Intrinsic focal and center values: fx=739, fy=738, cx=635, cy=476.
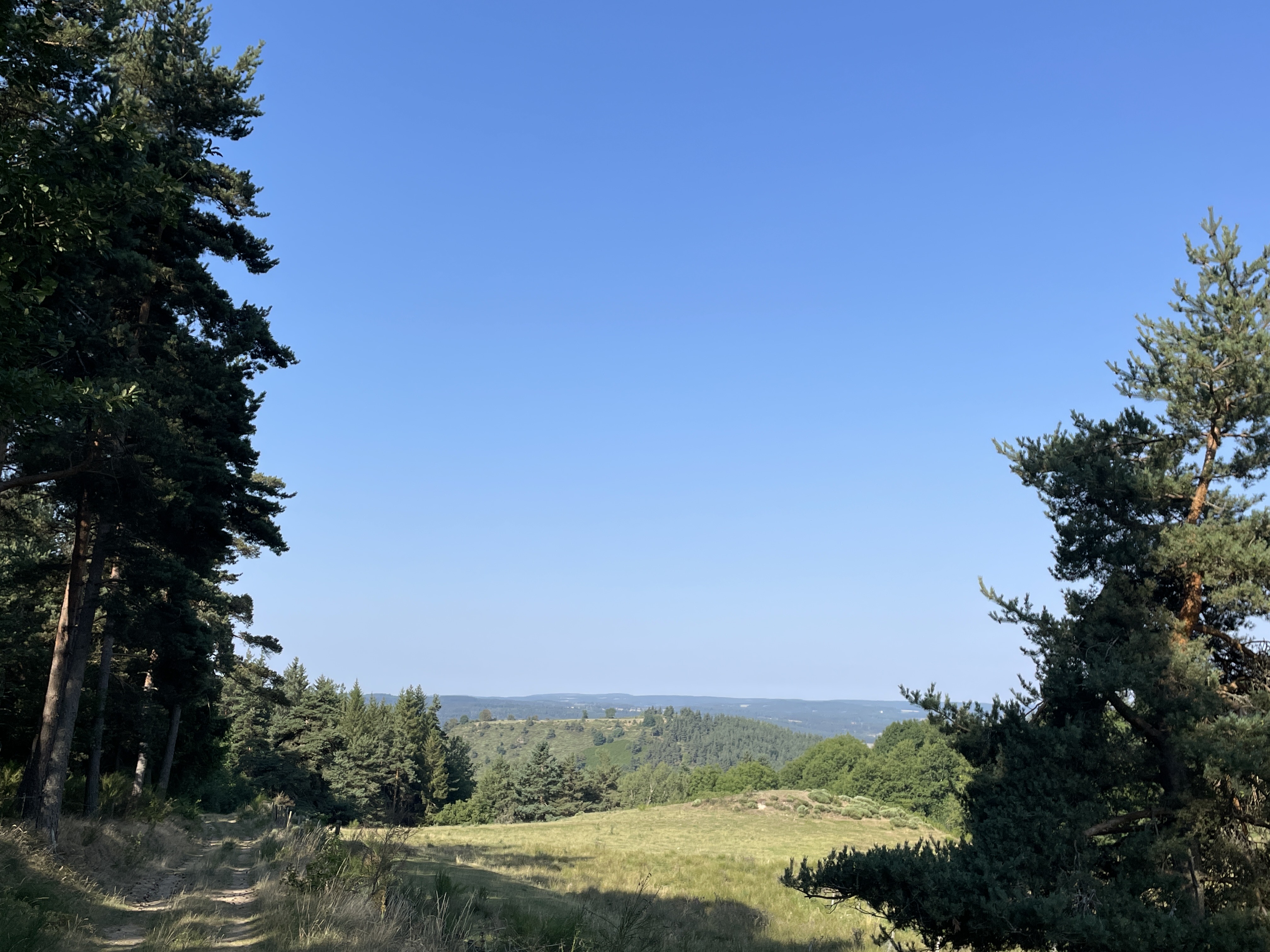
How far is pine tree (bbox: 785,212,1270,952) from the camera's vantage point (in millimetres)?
11234

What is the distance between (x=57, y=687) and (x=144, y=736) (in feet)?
40.7

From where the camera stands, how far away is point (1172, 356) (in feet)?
46.1

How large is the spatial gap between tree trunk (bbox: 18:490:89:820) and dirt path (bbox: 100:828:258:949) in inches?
99.8

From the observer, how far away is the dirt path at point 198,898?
879 cm

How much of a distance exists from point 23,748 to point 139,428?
11917mm

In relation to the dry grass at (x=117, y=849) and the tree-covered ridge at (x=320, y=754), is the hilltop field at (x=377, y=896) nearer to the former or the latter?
the dry grass at (x=117, y=849)

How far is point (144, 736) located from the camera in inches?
954

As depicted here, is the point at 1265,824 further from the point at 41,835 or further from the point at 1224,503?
the point at 41,835

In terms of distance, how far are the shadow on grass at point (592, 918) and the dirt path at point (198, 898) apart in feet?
9.43

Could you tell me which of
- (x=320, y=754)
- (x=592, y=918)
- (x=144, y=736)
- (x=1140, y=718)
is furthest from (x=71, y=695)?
(x=320, y=754)

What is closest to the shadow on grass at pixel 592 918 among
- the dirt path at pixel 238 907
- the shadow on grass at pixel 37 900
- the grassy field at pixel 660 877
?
the grassy field at pixel 660 877

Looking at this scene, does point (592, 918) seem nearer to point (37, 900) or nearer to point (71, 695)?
point (37, 900)

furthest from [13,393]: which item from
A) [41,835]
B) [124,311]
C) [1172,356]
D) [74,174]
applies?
[1172,356]

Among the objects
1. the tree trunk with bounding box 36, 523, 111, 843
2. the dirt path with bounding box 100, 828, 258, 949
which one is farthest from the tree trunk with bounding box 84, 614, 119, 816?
the dirt path with bounding box 100, 828, 258, 949
